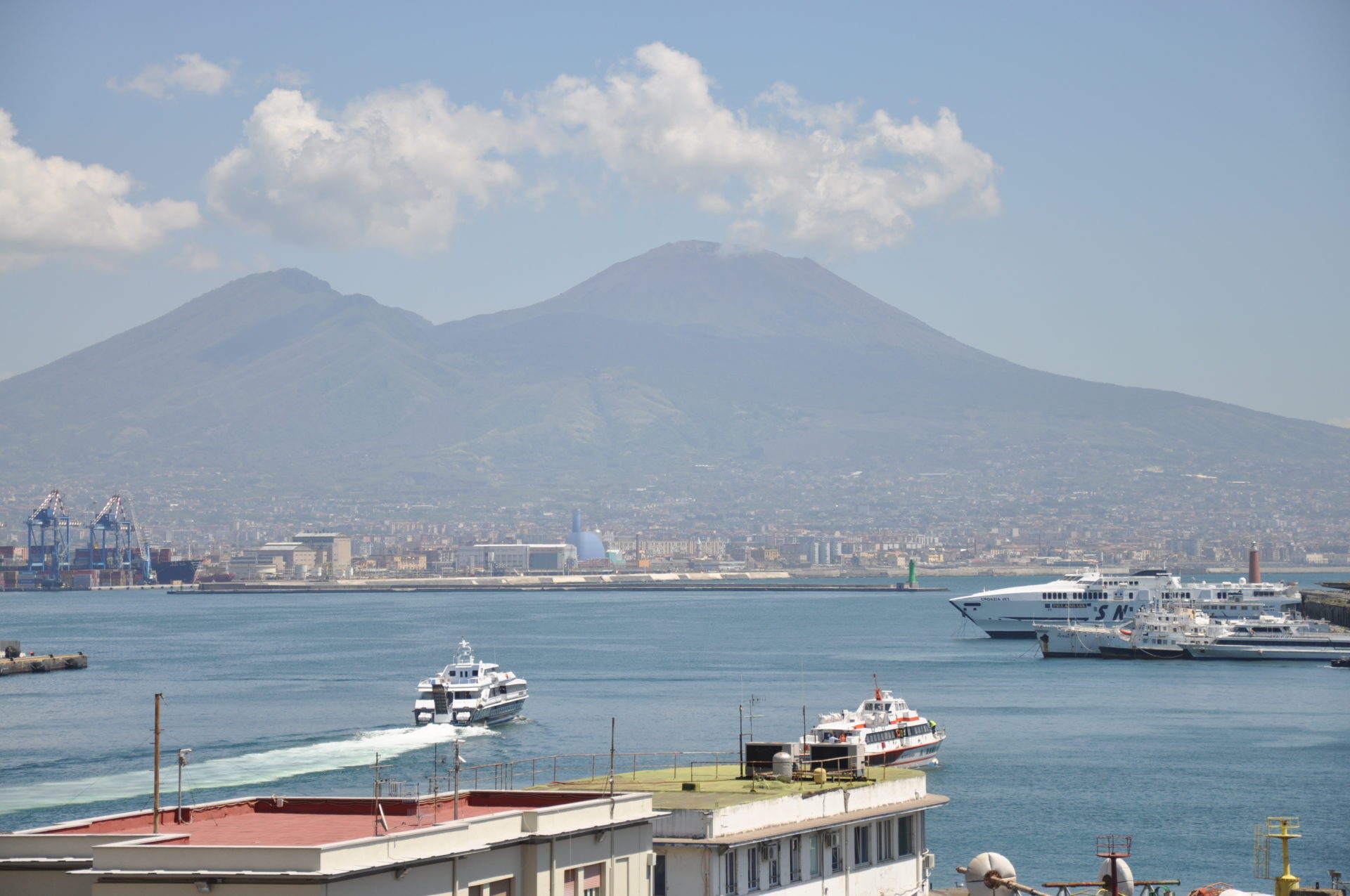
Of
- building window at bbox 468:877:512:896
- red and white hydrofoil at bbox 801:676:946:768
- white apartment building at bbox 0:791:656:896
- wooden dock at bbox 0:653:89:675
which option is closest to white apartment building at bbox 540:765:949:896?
white apartment building at bbox 0:791:656:896

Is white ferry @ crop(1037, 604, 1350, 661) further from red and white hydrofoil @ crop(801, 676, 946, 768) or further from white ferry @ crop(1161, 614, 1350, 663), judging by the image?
red and white hydrofoil @ crop(801, 676, 946, 768)

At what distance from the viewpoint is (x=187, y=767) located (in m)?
38.5

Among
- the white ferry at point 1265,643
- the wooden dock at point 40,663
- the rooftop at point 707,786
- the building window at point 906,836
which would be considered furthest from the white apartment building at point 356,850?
the white ferry at point 1265,643

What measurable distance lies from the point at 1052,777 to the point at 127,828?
26.7m

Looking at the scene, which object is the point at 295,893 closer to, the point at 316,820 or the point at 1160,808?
the point at 316,820

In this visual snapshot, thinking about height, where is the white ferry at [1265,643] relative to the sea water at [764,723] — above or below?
above

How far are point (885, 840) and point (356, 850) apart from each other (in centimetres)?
750

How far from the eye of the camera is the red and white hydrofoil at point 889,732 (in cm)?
3619

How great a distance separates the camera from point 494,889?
1218cm

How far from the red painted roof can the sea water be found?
6.56m

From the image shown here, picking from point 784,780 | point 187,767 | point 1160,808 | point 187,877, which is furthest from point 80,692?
point 187,877

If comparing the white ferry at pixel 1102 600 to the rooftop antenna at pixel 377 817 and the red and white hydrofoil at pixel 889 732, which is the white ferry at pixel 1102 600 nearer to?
the red and white hydrofoil at pixel 889 732

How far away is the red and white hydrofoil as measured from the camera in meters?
36.2

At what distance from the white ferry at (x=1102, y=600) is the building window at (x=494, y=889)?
249ft
